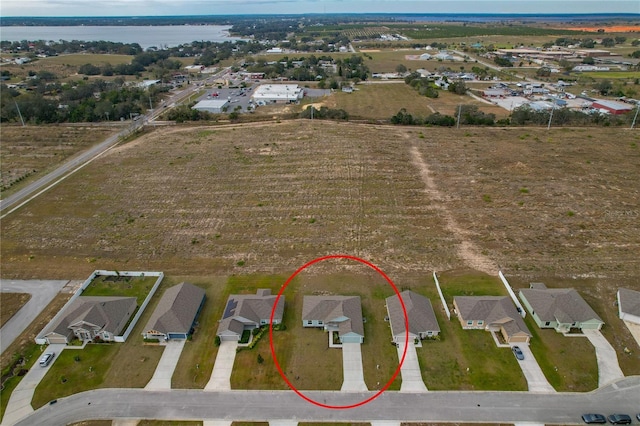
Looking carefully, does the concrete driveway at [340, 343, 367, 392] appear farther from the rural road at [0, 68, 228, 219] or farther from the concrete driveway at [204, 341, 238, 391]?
the rural road at [0, 68, 228, 219]

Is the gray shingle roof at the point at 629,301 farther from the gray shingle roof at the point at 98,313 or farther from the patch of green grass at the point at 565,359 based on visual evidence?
the gray shingle roof at the point at 98,313

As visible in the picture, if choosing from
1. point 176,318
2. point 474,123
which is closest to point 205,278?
point 176,318

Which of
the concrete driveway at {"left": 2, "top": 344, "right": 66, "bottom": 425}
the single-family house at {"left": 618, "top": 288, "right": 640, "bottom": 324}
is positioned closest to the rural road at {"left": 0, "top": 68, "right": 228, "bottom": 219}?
the concrete driveway at {"left": 2, "top": 344, "right": 66, "bottom": 425}

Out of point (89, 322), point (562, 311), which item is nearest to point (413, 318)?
point (562, 311)

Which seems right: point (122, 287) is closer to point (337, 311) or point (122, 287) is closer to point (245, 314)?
point (245, 314)

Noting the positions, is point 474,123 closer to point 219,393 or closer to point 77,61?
point 219,393

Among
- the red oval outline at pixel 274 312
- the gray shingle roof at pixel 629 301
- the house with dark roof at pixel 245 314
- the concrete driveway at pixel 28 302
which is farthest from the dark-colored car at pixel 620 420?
the concrete driveway at pixel 28 302
